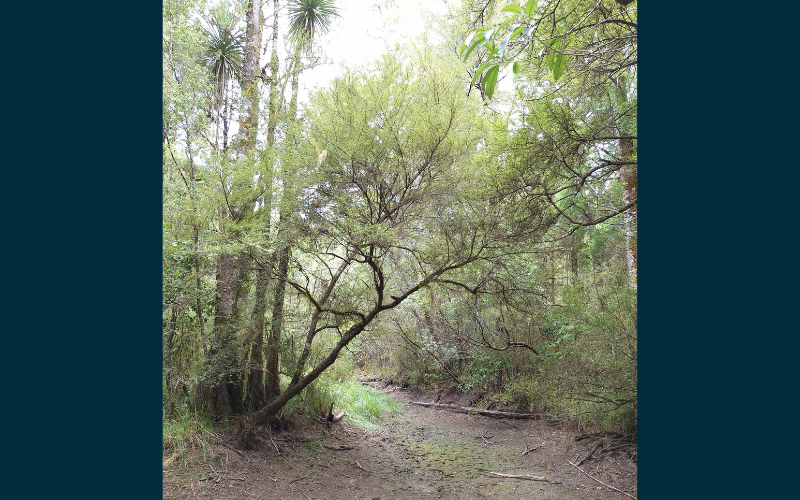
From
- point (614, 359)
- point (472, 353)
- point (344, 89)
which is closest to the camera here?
point (344, 89)

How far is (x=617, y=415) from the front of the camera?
564cm

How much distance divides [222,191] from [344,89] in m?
1.70

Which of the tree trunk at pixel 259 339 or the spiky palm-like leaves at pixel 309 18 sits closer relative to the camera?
the tree trunk at pixel 259 339

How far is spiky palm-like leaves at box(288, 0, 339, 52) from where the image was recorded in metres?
6.48

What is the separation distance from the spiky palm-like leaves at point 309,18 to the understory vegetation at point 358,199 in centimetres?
2

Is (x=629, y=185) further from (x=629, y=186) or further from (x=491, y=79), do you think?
(x=491, y=79)

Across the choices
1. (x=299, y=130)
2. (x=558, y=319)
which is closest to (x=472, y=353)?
(x=558, y=319)

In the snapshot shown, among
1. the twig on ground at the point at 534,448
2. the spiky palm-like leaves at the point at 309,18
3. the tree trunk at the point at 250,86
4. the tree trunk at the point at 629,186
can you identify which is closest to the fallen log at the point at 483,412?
the twig on ground at the point at 534,448

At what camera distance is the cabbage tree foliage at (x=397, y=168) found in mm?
4680

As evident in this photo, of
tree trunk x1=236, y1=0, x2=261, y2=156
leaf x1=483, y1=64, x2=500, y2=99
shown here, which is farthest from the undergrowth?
leaf x1=483, y1=64, x2=500, y2=99

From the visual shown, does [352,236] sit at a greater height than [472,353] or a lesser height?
greater

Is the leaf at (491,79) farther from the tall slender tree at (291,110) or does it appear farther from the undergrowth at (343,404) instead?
the undergrowth at (343,404)

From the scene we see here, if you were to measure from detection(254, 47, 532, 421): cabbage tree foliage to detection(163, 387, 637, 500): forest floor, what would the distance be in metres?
2.00

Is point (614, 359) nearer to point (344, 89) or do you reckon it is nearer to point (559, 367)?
point (559, 367)
